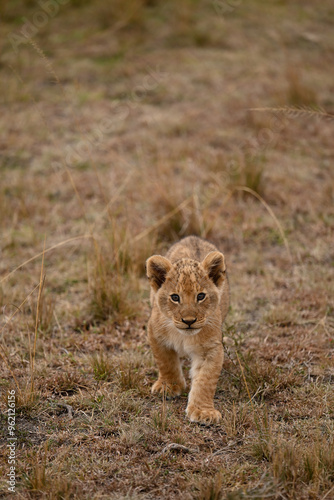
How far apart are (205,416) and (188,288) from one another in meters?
0.87

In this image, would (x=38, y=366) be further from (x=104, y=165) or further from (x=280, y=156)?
(x=280, y=156)

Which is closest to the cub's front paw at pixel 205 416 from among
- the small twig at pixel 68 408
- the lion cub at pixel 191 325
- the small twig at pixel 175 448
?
the lion cub at pixel 191 325

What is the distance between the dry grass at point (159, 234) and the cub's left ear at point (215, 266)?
2.26ft

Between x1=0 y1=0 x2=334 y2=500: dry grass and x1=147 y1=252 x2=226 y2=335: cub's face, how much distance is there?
1.96 ft

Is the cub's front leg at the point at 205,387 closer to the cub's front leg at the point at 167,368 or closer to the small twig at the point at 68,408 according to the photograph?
the cub's front leg at the point at 167,368

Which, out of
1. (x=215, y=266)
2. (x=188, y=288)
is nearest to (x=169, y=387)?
(x=188, y=288)

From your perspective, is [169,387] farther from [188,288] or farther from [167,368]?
[188,288]

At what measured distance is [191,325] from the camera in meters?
3.88

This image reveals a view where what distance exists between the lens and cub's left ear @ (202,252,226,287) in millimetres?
4129

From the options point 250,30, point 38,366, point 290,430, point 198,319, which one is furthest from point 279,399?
point 250,30

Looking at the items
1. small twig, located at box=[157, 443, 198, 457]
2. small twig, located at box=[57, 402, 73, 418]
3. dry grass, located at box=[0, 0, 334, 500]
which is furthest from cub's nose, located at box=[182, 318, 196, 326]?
small twig, located at box=[57, 402, 73, 418]

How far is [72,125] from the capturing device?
33.2 feet

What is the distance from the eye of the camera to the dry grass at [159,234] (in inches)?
140

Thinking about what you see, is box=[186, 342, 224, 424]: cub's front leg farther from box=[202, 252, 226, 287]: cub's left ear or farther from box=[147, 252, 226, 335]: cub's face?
box=[202, 252, 226, 287]: cub's left ear
